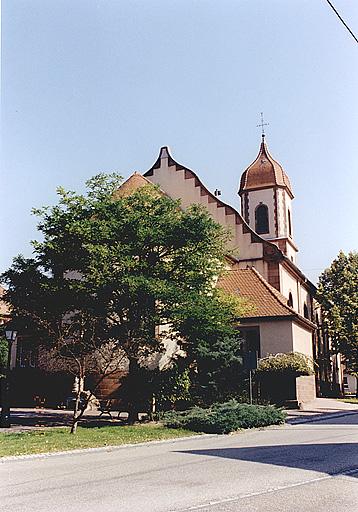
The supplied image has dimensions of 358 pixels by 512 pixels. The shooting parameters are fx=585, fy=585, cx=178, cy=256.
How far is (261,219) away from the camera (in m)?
53.8

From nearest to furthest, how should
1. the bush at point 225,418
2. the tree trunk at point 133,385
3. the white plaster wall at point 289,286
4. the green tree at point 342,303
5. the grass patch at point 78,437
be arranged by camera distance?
the grass patch at point 78,437
the bush at point 225,418
the tree trunk at point 133,385
the white plaster wall at point 289,286
the green tree at point 342,303

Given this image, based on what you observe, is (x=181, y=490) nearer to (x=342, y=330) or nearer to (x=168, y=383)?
(x=168, y=383)

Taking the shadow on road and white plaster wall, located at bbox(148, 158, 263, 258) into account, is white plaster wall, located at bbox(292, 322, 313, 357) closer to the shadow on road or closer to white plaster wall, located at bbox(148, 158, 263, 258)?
→ white plaster wall, located at bbox(148, 158, 263, 258)

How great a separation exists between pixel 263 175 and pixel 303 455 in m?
42.6

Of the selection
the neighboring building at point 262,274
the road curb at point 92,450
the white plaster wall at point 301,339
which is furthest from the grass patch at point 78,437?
the white plaster wall at point 301,339

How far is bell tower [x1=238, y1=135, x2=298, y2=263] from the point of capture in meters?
53.1

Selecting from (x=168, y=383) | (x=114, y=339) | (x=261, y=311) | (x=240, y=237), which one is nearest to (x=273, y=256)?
(x=240, y=237)

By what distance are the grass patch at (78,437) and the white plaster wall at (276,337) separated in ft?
41.0

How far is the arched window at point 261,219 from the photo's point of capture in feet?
176

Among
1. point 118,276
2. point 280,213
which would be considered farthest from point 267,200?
point 118,276

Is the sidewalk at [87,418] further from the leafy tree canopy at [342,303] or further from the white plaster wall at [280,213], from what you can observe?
the white plaster wall at [280,213]

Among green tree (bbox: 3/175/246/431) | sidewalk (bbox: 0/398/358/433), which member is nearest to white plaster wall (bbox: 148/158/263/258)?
sidewalk (bbox: 0/398/358/433)

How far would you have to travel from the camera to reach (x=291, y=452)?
14.2m

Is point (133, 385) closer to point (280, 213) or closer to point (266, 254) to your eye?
point (266, 254)
